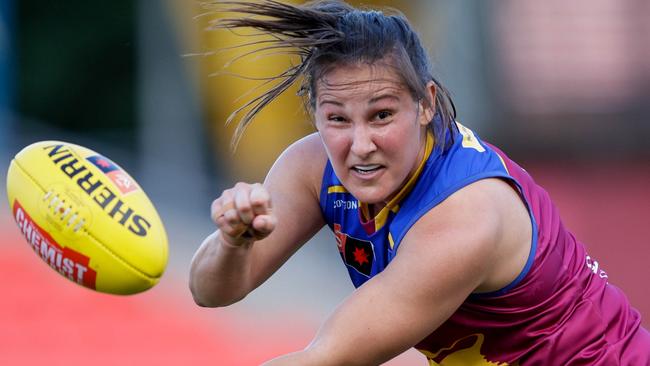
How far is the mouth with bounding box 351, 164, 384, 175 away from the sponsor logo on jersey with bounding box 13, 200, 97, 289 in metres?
0.77

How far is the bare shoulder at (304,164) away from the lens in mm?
3666

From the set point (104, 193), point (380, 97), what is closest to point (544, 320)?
point (380, 97)

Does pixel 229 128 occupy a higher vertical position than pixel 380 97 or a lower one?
lower

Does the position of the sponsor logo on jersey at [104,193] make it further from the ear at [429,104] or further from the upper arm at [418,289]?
the ear at [429,104]

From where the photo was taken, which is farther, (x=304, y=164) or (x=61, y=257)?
(x=304, y=164)

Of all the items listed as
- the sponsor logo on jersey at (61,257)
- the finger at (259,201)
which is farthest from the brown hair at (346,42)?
the sponsor logo on jersey at (61,257)

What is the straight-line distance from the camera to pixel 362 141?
3195mm

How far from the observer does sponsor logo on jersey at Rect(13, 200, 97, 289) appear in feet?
10.9

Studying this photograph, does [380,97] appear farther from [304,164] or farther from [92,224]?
[92,224]

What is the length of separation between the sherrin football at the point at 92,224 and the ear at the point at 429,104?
2.63ft

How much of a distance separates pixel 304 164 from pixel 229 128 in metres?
5.65

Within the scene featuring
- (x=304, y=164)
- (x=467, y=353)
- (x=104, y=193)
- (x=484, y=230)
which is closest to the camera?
(x=484, y=230)

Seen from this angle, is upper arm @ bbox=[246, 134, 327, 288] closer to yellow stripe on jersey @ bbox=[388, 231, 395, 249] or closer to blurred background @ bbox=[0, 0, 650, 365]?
yellow stripe on jersey @ bbox=[388, 231, 395, 249]

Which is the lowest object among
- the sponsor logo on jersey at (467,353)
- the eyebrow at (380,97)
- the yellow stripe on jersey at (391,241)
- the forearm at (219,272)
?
the sponsor logo on jersey at (467,353)
